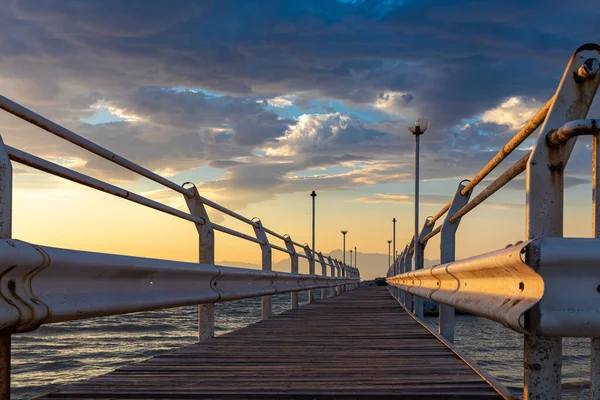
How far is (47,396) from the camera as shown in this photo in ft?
11.4

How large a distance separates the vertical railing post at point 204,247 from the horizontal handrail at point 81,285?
4.46 feet

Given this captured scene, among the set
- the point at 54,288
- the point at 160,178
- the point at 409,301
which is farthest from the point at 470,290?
the point at 409,301

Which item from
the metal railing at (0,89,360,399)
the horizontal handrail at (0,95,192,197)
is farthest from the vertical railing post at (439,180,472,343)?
the horizontal handrail at (0,95,192,197)

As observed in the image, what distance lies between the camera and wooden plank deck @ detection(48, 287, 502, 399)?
369 centimetres

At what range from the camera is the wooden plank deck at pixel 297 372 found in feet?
12.1

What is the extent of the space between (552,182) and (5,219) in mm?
2261

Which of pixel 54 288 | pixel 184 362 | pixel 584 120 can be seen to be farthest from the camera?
pixel 184 362

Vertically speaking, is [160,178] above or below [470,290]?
above

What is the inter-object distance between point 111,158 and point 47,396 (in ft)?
6.75

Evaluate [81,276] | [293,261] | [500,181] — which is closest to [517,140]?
[500,181]

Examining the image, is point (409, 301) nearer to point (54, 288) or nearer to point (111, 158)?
point (111, 158)

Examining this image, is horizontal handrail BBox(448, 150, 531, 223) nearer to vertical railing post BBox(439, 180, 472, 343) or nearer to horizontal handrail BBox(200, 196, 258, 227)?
vertical railing post BBox(439, 180, 472, 343)

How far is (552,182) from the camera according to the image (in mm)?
2840

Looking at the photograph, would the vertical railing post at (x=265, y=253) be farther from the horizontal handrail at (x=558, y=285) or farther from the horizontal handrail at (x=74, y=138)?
the horizontal handrail at (x=558, y=285)
